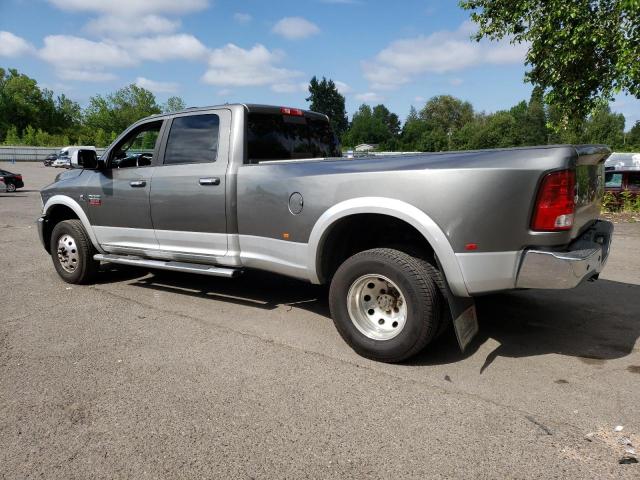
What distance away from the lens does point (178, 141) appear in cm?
532

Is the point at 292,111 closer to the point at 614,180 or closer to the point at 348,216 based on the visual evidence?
the point at 348,216

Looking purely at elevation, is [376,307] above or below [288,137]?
below

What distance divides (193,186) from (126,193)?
110 centimetres

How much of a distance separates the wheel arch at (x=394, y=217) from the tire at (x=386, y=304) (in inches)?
7.8

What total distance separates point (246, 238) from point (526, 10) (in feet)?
34.3

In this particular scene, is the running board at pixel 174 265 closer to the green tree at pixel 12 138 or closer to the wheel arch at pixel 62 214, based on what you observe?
the wheel arch at pixel 62 214

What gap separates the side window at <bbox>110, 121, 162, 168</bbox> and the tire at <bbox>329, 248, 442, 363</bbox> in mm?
2901

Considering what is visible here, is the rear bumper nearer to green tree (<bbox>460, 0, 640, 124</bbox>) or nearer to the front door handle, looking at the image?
the front door handle

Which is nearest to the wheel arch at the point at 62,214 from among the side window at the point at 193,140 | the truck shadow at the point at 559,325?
the side window at the point at 193,140

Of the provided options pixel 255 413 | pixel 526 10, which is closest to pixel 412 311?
pixel 255 413

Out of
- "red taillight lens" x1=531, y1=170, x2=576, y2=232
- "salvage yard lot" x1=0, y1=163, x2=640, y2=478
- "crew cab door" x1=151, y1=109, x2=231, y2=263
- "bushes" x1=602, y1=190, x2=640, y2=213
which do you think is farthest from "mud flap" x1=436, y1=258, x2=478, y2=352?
"bushes" x1=602, y1=190, x2=640, y2=213

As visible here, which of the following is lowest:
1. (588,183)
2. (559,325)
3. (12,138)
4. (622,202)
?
(559,325)

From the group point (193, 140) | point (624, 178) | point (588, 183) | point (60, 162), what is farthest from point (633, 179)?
point (60, 162)

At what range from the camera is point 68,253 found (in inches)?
250
